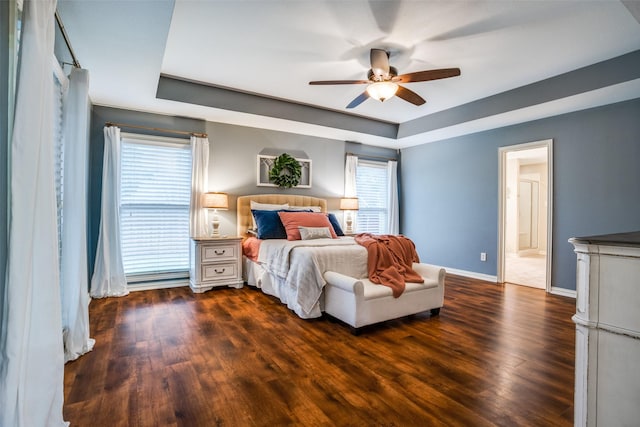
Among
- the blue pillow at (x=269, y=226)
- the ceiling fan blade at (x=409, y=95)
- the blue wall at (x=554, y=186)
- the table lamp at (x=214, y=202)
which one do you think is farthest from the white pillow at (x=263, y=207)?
the blue wall at (x=554, y=186)

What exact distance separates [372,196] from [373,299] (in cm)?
382

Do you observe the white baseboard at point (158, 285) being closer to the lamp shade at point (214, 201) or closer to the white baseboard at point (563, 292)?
the lamp shade at point (214, 201)

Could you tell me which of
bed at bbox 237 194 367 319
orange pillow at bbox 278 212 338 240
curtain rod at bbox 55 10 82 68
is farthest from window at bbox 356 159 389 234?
curtain rod at bbox 55 10 82 68

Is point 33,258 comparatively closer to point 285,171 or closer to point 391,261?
point 391,261

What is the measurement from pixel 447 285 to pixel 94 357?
4.32m

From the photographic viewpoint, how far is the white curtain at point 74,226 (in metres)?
2.37

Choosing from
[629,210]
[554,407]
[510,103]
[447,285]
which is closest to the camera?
[554,407]

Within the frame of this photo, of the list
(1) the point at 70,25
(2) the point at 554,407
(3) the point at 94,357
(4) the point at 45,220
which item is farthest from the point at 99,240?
(2) the point at 554,407

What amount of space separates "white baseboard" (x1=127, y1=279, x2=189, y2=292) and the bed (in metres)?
0.99

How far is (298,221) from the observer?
4.35 m

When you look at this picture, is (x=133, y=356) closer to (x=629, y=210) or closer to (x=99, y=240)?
(x=99, y=240)

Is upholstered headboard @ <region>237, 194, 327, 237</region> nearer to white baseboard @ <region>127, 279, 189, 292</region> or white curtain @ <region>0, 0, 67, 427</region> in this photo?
white baseboard @ <region>127, 279, 189, 292</region>

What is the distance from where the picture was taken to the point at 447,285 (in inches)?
187

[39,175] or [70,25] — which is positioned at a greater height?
[70,25]
